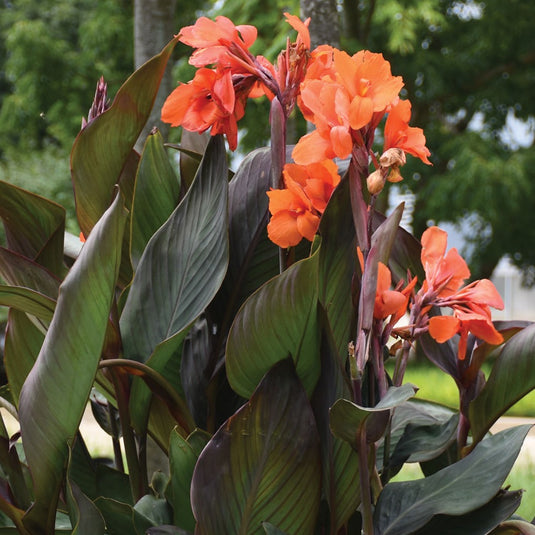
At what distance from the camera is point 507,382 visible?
100cm

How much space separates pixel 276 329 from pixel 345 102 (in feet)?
0.84

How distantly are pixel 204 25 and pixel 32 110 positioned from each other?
25.7 feet

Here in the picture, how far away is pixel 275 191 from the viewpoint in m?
0.84

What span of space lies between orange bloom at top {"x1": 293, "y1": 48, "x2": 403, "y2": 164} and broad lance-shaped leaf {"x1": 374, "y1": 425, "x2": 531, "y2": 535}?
0.38 metres

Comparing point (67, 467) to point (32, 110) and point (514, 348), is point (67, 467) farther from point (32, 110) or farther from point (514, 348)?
point (32, 110)

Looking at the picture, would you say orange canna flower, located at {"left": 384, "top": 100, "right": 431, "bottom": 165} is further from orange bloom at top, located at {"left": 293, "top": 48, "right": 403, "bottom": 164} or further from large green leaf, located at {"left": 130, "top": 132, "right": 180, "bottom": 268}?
large green leaf, located at {"left": 130, "top": 132, "right": 180, "bottom": 268}

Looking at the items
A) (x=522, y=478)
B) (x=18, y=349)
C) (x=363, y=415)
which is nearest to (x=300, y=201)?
(x=363, y=415)

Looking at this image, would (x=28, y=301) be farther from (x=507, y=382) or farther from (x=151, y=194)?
(x=507, y=382)

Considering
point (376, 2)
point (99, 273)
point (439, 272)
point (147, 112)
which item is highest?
point (147, 112)

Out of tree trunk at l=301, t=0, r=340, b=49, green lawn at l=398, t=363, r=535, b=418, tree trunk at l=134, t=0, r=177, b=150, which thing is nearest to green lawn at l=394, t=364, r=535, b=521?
green lawn at l=398, t=363, r=535, b=418

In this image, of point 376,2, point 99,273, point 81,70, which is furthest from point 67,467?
point 81,70

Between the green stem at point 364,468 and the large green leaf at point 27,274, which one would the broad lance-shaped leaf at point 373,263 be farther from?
the large green leaf at point 27,274

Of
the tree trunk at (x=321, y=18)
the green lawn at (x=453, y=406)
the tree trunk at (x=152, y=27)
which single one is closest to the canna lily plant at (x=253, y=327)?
the green lawn at (x=453, y=406)

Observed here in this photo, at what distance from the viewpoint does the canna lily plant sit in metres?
0.81
